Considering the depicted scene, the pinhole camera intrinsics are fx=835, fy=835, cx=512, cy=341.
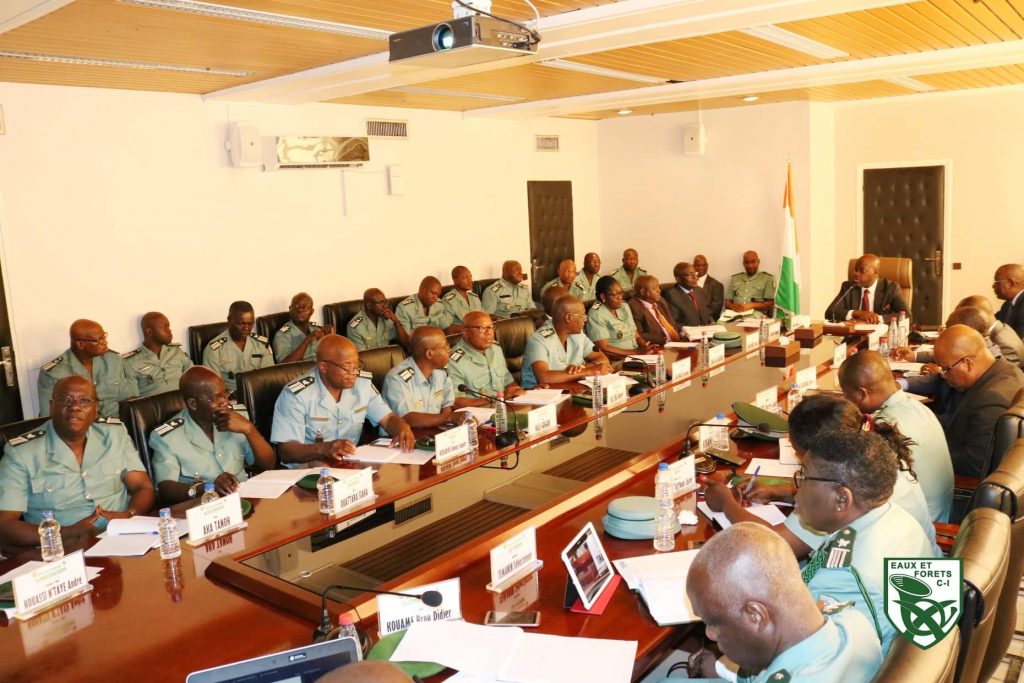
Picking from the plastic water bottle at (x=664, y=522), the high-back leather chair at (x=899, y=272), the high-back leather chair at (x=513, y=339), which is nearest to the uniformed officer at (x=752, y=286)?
the high-back leather chair at (x=899, y=272)

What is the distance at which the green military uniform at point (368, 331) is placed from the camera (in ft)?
22.2

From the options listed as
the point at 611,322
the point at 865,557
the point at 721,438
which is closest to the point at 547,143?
the point at 611,322

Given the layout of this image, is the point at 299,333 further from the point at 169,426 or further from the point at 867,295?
the point at 867,295

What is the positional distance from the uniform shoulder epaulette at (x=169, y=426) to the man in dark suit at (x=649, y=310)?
147 inches

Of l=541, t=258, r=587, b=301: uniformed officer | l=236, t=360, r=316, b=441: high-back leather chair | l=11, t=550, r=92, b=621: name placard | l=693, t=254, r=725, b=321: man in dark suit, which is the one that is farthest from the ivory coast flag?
l=11, t=550, r=92, b=621: name placard

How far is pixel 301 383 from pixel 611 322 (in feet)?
9.46

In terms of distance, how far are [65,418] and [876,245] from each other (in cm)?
805

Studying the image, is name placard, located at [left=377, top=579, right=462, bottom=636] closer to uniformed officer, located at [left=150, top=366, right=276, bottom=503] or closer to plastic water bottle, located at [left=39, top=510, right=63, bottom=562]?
plastic water bottle, located at [left=39, top=510, right=63, bottom=562]

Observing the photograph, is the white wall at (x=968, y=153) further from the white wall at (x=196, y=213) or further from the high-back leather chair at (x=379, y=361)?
the high-back leather chair at (x=379, y=361)

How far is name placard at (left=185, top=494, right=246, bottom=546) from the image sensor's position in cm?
240

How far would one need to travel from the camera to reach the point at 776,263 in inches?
344

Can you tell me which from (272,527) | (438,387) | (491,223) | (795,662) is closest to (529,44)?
(438,387)

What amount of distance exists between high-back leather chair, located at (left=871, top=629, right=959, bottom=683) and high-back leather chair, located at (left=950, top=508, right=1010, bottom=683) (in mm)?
176

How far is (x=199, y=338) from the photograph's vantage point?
19.7 feet
